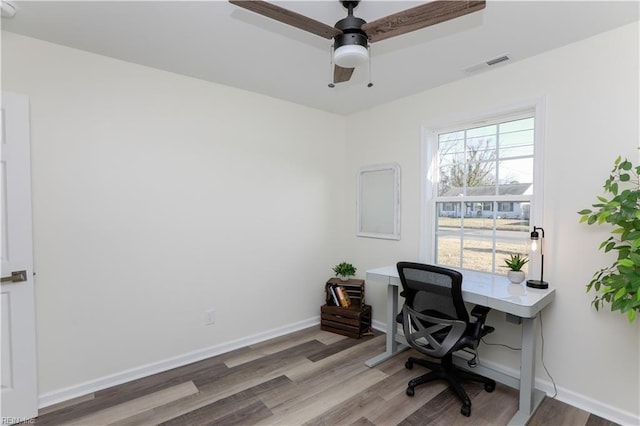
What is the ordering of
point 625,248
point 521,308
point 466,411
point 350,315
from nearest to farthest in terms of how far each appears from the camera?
1. point 625,248
2. point 521,308
3. point 466,411
4. point 350,315

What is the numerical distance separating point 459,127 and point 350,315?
2203mm

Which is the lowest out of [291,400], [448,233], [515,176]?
[291,400]

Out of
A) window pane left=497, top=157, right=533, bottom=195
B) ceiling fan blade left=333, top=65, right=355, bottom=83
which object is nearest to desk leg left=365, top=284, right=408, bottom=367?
window pane left=497, top=157, right=533, bottom=195

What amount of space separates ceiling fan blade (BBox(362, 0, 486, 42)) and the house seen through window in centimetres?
147

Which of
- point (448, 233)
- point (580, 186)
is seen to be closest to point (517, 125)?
point (580, 186)

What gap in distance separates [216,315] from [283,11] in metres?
2.58

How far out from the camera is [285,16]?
1381mm

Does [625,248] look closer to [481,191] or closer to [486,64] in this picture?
[481,191]

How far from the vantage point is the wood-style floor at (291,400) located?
78.4 inches

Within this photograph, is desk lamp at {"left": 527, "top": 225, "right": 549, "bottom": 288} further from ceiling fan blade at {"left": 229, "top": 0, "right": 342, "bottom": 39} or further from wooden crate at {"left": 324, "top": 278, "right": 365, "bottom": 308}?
ceiling fan blade at {"left": 229, "top": 0, "right": 342, "bottom": 39}

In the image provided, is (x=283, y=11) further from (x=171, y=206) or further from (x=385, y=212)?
(x=385, y=212)

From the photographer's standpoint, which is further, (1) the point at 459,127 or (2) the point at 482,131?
(1) the point at 459,127

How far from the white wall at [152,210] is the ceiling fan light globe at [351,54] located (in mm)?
1657

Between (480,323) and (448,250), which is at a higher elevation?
(448,250)
